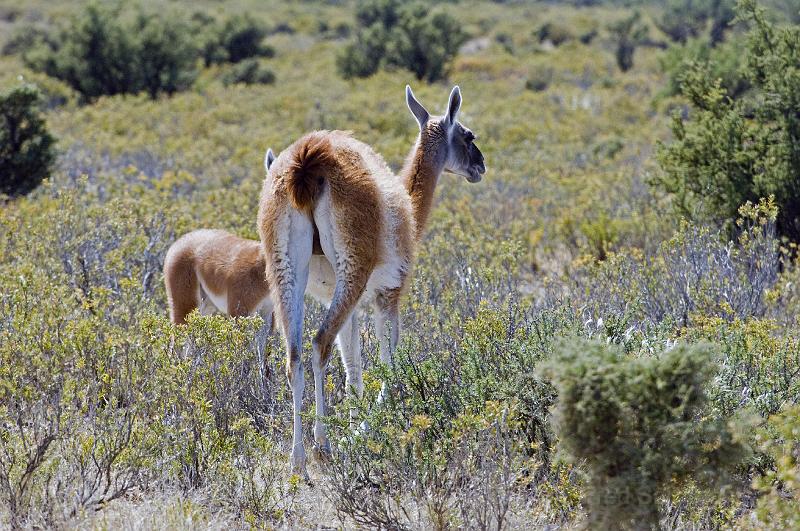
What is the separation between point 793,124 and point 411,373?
18.0 ft

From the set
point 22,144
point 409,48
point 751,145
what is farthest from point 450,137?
point 409,48

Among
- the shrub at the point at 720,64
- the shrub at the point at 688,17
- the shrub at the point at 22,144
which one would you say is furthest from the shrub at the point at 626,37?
the shrub at the point at 22,144

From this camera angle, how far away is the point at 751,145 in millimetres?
8656

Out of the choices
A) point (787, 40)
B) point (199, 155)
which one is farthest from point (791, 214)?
point (199, 155)

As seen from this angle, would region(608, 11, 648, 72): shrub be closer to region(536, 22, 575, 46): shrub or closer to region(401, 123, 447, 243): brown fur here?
region(536, 22, 575, 46): shrub

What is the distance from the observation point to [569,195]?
11906 millimetres

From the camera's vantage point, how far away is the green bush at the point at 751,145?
820cm

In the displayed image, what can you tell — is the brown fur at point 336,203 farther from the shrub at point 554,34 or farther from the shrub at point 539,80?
the shrub at point 554,34

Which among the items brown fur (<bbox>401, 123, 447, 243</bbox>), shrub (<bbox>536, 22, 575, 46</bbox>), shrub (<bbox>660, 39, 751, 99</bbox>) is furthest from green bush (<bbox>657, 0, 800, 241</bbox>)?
shrub (<bbox>536, 22, 575, 46</bbox>)

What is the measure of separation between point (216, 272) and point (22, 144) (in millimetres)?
6479

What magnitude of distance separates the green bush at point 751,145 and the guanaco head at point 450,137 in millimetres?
2657

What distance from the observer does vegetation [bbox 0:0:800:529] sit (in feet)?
10.8

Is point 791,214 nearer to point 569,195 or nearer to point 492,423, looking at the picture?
point 569,195

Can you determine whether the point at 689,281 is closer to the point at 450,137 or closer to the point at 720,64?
the point at 450,137
